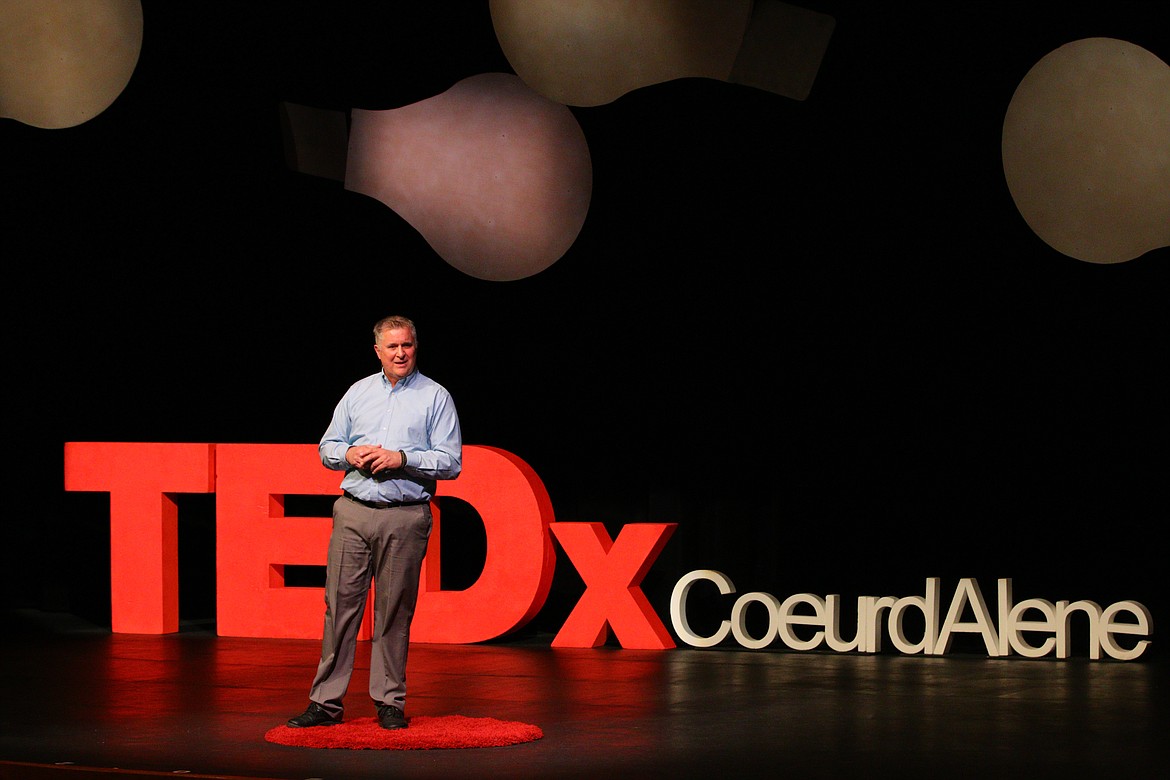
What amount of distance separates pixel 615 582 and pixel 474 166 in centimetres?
249

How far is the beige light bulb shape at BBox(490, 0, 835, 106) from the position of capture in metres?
8.64

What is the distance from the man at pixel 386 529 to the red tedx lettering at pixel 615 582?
9.76 ft

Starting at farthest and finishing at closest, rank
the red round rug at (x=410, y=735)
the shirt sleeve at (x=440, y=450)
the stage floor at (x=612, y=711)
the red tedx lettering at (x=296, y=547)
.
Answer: the red tedx lettering at (x=296, y=547), the shirt sleeve at (x=440, y=450), the red round rug at (x=410, y=735), the stage floor at (x=612, y=711)

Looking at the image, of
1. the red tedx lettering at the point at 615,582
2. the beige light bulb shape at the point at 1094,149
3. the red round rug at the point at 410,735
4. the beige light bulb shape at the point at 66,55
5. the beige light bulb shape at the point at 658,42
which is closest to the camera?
the red round rug at the point at 410,735

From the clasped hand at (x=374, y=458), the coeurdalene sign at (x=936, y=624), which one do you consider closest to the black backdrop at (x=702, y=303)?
the coeurdalene sign at (x=936, y=624)

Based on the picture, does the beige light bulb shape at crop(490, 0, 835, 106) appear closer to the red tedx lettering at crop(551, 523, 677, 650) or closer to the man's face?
the red tedx lettering at crop(551, 523, 677, 650)

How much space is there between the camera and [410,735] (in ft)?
18.7

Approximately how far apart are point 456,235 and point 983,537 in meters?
3.38

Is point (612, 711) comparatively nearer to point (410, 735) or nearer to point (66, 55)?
point (410, 735)

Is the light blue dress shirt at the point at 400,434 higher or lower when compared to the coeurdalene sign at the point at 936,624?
higher

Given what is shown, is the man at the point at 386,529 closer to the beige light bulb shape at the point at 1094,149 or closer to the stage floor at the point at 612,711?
the stage floor at the point at 612,711

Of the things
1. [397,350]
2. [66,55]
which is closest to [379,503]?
[397,350]

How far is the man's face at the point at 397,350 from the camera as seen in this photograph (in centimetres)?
584

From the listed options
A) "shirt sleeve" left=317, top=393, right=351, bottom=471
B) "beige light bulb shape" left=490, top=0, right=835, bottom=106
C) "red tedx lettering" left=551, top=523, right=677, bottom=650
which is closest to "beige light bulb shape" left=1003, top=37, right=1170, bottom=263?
"beige light bulb shape" left=490, top=0, right=835, bottom=106
